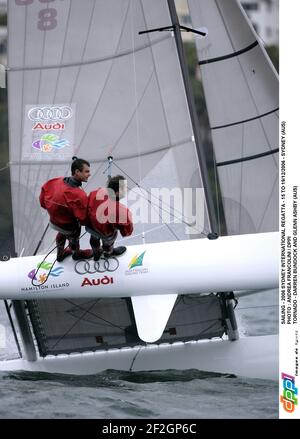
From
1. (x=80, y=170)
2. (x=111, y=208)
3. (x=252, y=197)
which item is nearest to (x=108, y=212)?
(x=111, y=208)

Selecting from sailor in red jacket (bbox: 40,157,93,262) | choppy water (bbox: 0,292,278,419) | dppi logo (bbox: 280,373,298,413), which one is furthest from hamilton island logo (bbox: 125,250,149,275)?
dppi logo (bbox: 280,373,298,413)

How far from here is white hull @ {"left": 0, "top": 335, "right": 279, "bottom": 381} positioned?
6.44 m

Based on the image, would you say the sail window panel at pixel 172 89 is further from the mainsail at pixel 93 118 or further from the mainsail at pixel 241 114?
the mainsail at pixel 241 114

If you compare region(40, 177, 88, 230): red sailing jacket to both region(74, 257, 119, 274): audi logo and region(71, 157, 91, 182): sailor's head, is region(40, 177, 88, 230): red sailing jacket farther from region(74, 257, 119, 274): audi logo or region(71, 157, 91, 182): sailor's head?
region(74, 257, 119, 274): audi logo

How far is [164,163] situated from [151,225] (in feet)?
1.35

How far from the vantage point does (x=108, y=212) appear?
18.8 ft

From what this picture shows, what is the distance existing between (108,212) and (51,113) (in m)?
1.22

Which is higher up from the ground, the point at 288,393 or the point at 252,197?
the point at 252,197

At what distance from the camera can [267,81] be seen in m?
6.74

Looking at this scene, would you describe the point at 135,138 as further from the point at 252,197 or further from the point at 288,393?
the point at 288,393

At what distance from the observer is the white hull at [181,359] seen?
644 cm

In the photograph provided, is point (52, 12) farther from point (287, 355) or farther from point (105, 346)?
point (287, 355)
